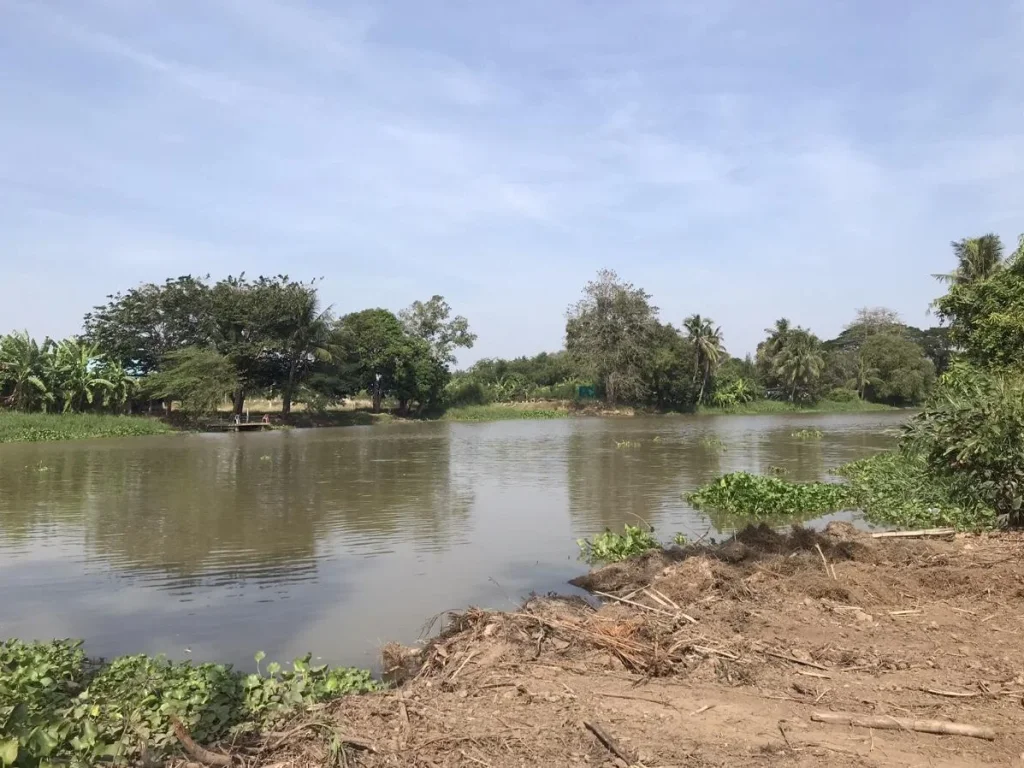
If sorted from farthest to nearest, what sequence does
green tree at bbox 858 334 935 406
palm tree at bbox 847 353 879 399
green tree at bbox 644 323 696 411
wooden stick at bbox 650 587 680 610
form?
palm tree at bbox 847 353 879 399 < green tree at bbox 858 334 935 406 < green tree at bbox 644 323 696 411 < wooden stick at bbox 650 587 680 610

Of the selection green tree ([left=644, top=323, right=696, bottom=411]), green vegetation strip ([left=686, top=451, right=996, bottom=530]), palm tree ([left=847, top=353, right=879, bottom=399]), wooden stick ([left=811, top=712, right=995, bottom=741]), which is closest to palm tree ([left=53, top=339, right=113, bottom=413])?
green vegetation strip ([left=686, top=451, right=996, bottom=530])

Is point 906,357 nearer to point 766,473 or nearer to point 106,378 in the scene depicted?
point 766,473

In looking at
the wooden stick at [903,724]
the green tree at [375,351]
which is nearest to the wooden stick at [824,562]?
the wooden stick at [903,724]

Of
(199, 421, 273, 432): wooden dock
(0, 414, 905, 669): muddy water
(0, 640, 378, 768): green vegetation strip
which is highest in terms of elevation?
(199, 421, 273, 432): wooden dock

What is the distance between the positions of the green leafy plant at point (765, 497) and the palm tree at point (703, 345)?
161ft

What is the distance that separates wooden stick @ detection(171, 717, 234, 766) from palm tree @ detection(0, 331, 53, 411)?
3805cm

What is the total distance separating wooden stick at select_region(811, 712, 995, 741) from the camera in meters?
4.10

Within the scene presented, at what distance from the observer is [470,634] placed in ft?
19.6

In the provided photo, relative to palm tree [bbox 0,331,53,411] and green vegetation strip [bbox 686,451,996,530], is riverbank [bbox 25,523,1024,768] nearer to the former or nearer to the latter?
green vegetation strip [bbox 686,451,996,530]

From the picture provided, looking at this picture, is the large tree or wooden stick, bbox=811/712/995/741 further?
the large tree

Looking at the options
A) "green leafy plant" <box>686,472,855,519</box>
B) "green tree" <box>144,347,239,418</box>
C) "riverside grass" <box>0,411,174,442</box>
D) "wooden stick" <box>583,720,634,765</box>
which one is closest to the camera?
"wooden stick" <box>583,720,634,765</box>

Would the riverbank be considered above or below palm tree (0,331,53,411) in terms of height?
below

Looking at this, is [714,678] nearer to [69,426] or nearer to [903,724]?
[903,724]

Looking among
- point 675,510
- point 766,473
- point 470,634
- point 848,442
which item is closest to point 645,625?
point 470,634
